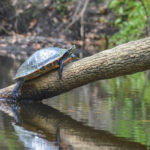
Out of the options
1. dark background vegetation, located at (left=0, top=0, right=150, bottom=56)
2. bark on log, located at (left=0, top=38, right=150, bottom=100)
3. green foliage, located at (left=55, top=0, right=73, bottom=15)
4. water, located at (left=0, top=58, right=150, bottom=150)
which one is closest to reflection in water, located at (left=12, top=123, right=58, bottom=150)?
water, located at (left=0, top=58, right=150, bottom=150)

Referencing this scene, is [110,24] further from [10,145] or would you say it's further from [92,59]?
[10,145]

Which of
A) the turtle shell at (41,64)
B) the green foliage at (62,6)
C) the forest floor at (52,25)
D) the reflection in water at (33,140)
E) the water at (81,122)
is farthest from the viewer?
the green foliage at (62,6)

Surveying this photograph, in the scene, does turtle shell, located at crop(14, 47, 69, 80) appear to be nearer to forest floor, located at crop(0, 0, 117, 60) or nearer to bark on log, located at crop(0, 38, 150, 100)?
bark on log, located at crop(0, 38, 150, 100)

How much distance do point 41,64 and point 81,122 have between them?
1315 mm

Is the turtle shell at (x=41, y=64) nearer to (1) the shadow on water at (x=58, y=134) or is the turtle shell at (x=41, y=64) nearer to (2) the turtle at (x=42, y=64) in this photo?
(2) the turtle at (x=42, y=64)

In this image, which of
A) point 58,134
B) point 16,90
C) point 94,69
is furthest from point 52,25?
point 58,134

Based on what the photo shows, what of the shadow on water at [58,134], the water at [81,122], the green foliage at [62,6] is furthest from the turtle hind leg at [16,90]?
the green foliage at [62,6]

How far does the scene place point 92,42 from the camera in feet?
56.7

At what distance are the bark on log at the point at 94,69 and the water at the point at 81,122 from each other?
215 millimetres

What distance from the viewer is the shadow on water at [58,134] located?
2.94m

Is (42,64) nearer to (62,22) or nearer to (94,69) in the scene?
(94,69)

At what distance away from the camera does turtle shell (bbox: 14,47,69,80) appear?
4.79 m

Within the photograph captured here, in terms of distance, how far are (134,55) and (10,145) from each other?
187 centimetres

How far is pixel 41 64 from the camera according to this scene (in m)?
4.82
